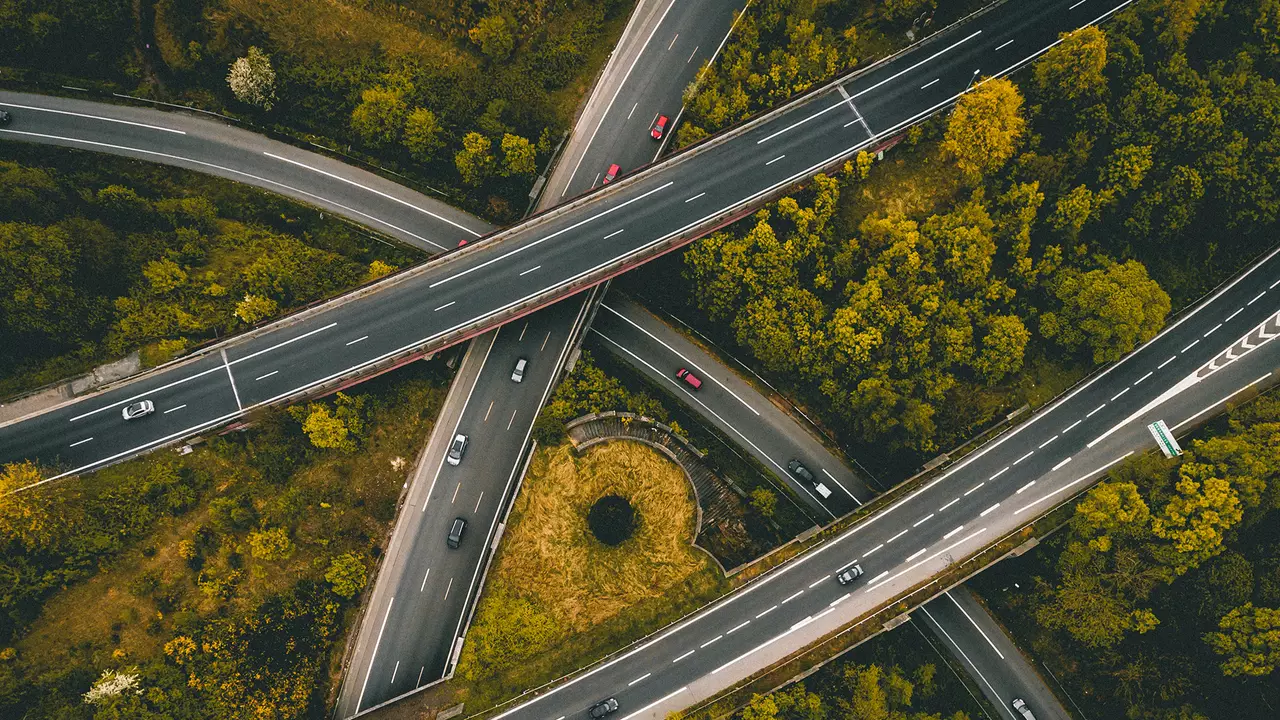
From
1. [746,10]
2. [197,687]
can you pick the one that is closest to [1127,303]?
[746,10]

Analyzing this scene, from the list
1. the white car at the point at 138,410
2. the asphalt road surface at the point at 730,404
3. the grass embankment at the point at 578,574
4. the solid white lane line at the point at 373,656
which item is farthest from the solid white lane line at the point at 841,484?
the white car at the point at 138,410

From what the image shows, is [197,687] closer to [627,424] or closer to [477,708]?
[477,708]

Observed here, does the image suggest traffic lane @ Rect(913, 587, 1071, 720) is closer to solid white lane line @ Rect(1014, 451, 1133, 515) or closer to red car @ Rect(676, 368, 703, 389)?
solid white lane line @ Rect(1014, 451, 1133, 515)

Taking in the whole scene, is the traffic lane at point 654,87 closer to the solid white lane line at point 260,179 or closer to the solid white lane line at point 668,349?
the solid white lane line at point 668,349

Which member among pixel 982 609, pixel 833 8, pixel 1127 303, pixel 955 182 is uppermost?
pixel 833 8

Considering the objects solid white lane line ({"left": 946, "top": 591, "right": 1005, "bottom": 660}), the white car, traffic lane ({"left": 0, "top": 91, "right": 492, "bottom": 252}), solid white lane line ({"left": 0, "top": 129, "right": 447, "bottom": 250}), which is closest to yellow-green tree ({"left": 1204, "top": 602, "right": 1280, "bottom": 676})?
solid white lane line ({"left": 946, "top": 591, "right": 1005, "bottom": 660})
